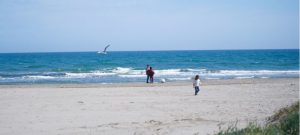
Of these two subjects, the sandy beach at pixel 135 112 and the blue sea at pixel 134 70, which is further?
the blue sea at pixel 134 70

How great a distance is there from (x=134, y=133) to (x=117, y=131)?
615 mm

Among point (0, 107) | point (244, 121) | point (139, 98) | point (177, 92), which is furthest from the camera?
point (177, 92)

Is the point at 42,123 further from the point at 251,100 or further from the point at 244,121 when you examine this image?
the point at 251,100

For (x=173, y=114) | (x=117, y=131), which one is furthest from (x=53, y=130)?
(x=173, y=114)

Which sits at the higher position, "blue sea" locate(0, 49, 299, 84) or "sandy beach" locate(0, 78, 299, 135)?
"sandy beach" locate(0, 78, 299, 135)

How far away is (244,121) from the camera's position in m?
10.6

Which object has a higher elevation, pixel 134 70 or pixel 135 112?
pixel 135 112

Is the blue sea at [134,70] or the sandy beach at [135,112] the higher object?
the sandy beach at [135,112]

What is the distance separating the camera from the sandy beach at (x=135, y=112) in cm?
989

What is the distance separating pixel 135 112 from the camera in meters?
12.5

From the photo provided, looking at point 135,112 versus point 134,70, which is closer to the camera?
point 135,112

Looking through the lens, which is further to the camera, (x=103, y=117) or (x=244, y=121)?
(x=103, y=117)

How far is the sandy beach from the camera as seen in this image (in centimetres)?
989

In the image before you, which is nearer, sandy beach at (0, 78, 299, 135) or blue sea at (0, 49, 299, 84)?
sandy beach at (0, 78, 299, 135)
